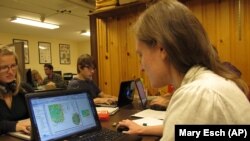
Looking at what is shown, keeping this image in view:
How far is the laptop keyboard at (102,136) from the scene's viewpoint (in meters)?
1.31

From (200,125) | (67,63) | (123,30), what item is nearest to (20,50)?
(123,30)

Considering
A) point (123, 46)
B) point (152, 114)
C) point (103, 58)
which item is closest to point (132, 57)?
point (123, 46)

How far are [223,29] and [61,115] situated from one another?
1.96 metres

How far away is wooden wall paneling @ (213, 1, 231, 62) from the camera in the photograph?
8.50ft

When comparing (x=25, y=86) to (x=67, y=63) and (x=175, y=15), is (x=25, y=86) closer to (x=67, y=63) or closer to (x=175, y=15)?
(x=175, y=15)

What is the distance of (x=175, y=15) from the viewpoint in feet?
2.62

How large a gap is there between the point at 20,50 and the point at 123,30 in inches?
78.6

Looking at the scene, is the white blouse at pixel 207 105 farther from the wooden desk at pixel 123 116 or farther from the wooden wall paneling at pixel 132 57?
the wooden wall paneling at pixel 132 57

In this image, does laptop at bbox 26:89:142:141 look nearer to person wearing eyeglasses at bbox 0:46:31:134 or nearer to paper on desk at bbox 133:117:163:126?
paper on desk at bbox 133:117:163:126

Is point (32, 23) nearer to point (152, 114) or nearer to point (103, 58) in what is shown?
point (103, 58)

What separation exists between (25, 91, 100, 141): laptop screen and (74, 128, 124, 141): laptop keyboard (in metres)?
0.05

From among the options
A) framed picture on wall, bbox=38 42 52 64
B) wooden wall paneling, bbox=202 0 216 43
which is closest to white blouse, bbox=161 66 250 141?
wooden wall paneling, bbox=202 0 216 43

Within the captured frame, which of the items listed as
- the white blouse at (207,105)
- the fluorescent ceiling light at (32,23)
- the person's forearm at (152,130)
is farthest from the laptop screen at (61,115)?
the fluorescent ceiling light at (32,23)

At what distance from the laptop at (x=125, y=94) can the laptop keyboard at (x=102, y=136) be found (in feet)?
2.99
